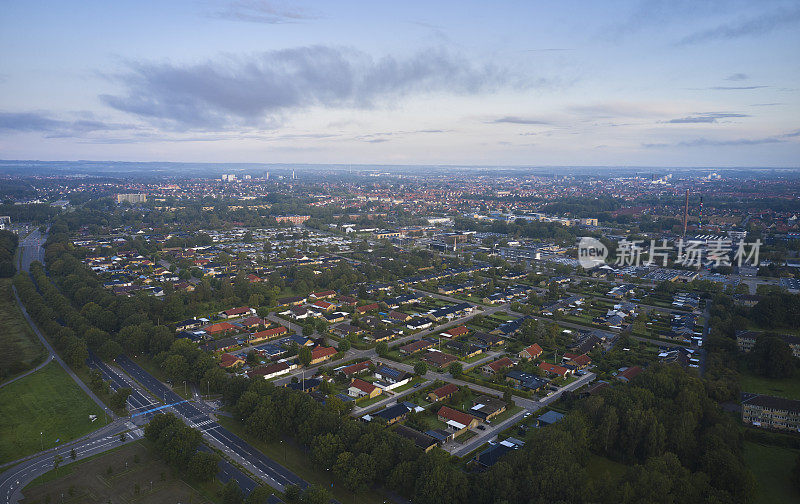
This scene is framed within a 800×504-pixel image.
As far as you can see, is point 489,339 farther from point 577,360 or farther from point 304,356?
point 304,356

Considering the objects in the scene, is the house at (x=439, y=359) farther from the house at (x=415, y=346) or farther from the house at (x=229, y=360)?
the house at (x=229, y=360)

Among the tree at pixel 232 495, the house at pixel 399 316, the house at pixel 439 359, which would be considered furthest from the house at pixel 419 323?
the tree at pixel 232 495

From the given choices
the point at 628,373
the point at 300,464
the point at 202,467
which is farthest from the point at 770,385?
the point at 202,467

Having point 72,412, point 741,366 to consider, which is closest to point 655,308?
point 741,366

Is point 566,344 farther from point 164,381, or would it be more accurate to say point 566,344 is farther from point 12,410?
point 12,410

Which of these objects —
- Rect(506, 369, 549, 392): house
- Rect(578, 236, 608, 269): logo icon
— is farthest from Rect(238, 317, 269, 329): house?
Rect(578, 236, 608, 269): logo icon

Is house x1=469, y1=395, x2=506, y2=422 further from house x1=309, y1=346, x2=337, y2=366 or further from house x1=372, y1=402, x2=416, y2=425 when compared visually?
house x1=309, y1=346, x2=337, y2=366
